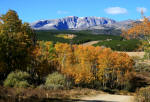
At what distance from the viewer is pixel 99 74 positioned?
67.4 metres

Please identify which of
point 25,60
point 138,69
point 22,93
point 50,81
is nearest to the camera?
point 22,93

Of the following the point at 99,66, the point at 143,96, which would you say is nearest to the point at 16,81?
the point at 143,96

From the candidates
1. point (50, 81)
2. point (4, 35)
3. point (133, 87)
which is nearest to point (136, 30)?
point (50, 81)

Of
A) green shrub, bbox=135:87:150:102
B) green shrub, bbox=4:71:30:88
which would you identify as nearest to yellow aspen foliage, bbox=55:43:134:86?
green shrub, bbox=4:71:30:88

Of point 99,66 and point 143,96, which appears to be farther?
point 99,66

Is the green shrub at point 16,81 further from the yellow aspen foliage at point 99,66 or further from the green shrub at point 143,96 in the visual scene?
the yellow aspen foliage at point 99,66

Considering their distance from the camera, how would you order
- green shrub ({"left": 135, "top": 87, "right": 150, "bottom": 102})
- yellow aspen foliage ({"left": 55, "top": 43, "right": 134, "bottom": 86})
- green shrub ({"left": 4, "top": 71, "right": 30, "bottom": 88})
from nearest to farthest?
green shrub ({"left": 135, "top": 87, "right": 150, "bottom": 102}) < green shrub ({"left": 4, "top": 71, "right": 30, "bottom": 88}) < yellow aspen foliage ({"left": 55, "top": 43, "right": 134, "bottom": 86})

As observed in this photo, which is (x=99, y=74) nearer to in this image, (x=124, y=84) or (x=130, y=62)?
(x=124, y=84)

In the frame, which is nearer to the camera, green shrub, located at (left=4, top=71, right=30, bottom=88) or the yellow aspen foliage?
green shrub, located at (left=4, top=71, right=30, bottom=88)

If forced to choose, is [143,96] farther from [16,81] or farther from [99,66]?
[99,66]

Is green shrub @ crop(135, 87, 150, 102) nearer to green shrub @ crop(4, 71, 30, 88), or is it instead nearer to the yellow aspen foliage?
green shrub @ crop(4, 71, 30, 88)

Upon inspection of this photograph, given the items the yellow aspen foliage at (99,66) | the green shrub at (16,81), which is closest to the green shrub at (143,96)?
the green shrub at (16,81)

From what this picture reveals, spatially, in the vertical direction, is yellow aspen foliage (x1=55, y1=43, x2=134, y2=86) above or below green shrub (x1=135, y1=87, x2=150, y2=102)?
below

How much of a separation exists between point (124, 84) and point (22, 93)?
54.7 m
